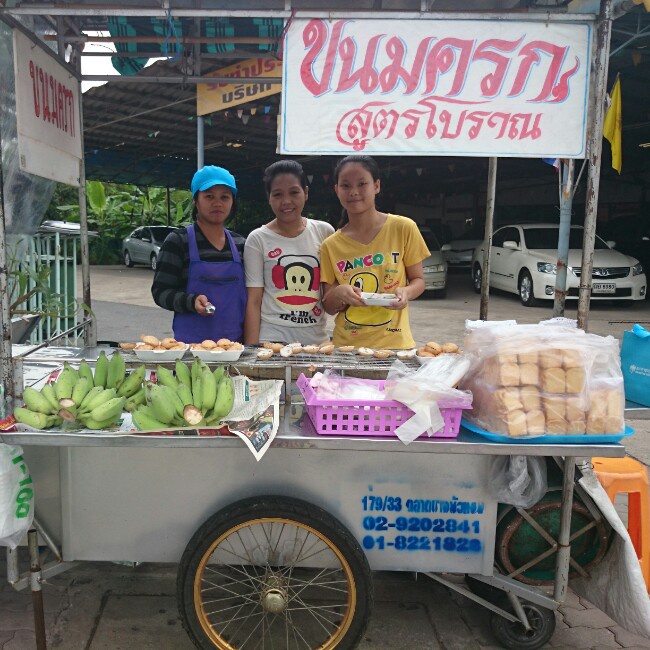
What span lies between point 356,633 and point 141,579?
1.30 metres

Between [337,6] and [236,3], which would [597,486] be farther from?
[236,3]

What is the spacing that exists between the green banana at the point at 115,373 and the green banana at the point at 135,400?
0.08 m

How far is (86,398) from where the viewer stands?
7.00 ft

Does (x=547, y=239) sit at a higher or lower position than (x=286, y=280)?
higher

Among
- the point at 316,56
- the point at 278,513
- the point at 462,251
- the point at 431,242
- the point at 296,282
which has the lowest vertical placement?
the point at 278,513

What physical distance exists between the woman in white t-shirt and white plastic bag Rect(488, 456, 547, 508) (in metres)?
1.26

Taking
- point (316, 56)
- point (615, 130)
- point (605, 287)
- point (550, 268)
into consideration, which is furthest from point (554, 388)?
point (605, 287)

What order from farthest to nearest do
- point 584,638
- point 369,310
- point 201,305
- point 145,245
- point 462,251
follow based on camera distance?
point 145,245, point 462,251, point 369,310, point 201,305, point 584,638

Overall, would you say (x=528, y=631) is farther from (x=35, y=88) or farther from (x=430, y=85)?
(x=35, y=88)

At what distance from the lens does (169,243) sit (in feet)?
10.2

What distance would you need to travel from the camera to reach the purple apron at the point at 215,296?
3090mm

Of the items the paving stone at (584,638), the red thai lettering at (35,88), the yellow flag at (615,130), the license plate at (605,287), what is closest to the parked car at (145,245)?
the license plate at (605,287)

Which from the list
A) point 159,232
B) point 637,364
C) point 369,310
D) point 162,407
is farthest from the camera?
point 159,232

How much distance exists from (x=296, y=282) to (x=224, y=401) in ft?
3.85
